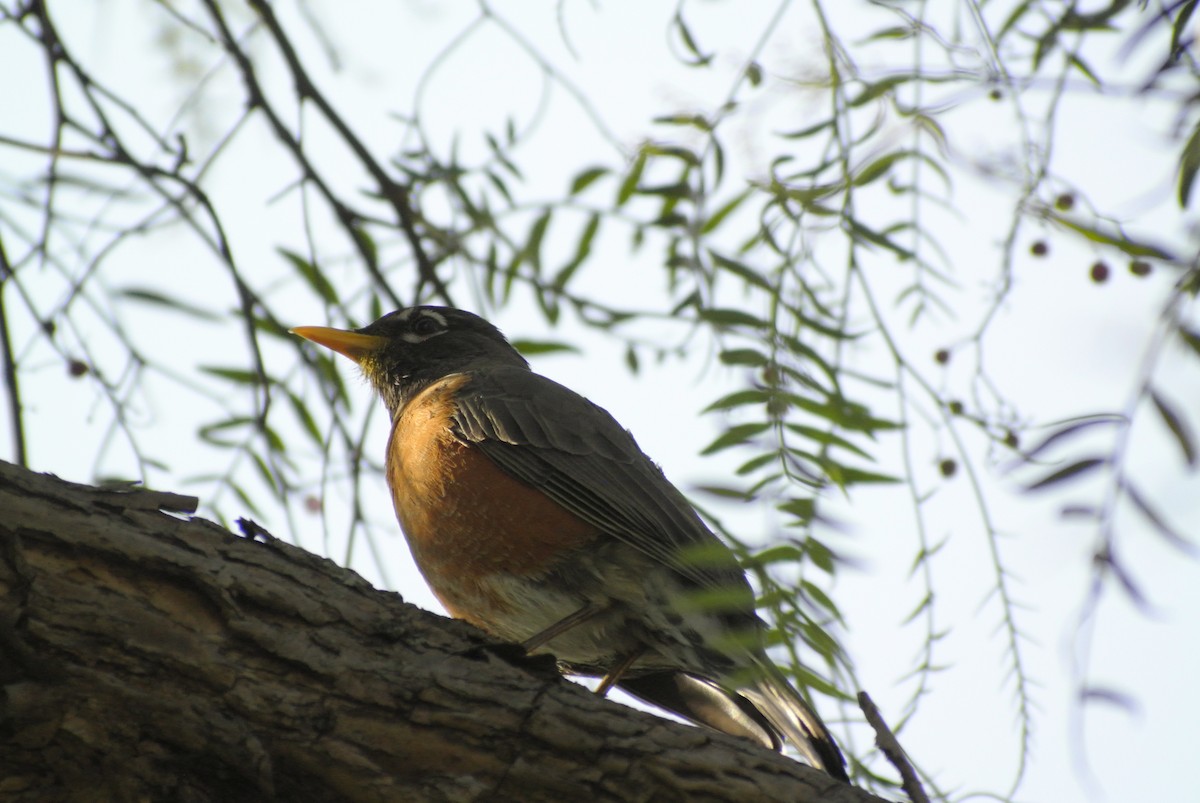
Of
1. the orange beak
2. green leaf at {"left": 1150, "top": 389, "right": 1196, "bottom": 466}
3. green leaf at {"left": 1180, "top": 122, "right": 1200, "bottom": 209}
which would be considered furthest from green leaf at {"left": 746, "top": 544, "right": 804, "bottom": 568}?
the orange beak

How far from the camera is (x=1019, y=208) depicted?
8.28 feet

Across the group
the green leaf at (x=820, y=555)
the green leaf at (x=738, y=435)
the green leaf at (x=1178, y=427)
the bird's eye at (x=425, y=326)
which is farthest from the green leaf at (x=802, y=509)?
the bird's eye at (x=425, y=326)

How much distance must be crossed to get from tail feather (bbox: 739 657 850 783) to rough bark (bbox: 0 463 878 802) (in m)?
0.53

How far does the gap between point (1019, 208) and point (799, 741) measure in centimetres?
132

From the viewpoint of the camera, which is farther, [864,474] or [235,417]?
[235,417]

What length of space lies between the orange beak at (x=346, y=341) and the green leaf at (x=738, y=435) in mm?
2446

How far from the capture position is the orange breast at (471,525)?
3.64 metres

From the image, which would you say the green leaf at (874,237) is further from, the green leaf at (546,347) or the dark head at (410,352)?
the dark head at (410,352)

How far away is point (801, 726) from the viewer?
9.56 feet

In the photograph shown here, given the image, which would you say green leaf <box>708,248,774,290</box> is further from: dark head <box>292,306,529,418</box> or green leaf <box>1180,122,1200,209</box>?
dark head <box>292,306,529,418</box>

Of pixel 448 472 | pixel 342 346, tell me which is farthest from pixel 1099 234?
pixel 342 346

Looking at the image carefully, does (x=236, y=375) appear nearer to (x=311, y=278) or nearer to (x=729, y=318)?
(x=311, y=278)

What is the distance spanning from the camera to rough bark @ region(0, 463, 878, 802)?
2.07 metres

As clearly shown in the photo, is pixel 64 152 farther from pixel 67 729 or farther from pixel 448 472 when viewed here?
pixel 67 729
